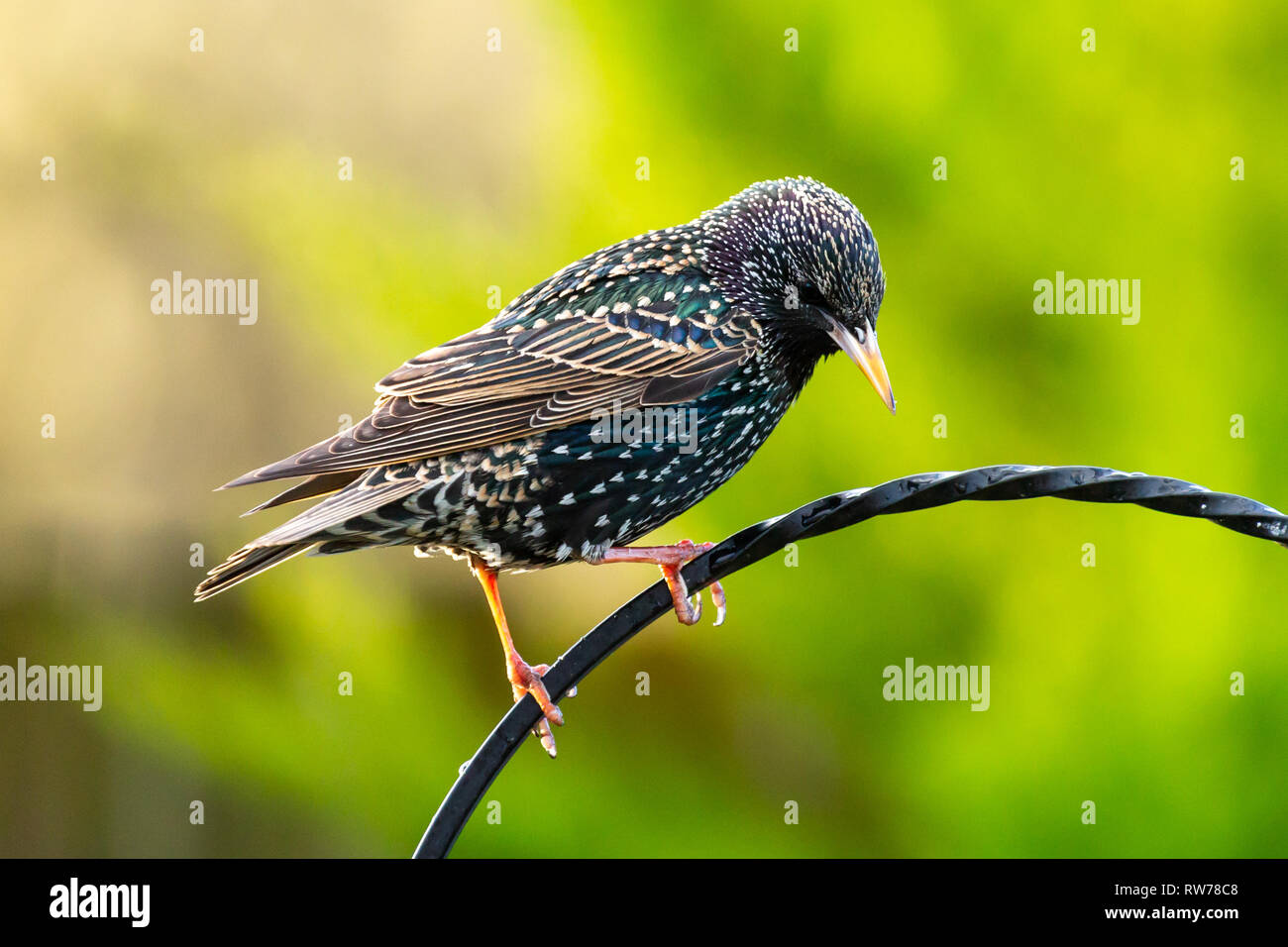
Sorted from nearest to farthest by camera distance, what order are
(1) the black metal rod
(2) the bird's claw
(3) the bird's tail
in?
1. (1) the black metal rod
2. (2) the bird's claw
3. (3) the bird's tail

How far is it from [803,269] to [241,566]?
3.63 ft

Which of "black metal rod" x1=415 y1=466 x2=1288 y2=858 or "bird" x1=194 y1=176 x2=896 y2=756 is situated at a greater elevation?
"bird" x1=194 y1=176 x2=896 y2=756

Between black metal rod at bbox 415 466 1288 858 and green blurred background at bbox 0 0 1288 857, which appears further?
green blurred background at bbox 0 0 1288 857

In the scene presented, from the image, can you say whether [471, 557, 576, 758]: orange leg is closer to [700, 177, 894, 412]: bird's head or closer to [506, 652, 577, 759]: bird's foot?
[506, 652, 577, 759]: bird's foot

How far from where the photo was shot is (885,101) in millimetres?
3887

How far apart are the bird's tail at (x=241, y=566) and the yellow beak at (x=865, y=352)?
0.99m

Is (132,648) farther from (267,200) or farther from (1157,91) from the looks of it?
(1157,91)

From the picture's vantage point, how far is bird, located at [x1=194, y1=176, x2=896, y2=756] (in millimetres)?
2295

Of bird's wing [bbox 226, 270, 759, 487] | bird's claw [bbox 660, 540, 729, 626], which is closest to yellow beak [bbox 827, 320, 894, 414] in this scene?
bird's wing [bbox 226, 270, 759, 487]

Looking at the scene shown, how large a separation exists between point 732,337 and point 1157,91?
218 cm

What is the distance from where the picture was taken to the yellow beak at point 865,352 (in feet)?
7.22

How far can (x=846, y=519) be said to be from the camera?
64.9 inches

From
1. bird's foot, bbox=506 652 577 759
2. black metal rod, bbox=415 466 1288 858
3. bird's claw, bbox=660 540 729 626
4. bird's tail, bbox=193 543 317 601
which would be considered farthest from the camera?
bird's foot, bbox=506 652 577 759

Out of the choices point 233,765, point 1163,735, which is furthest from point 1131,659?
point 233,765
